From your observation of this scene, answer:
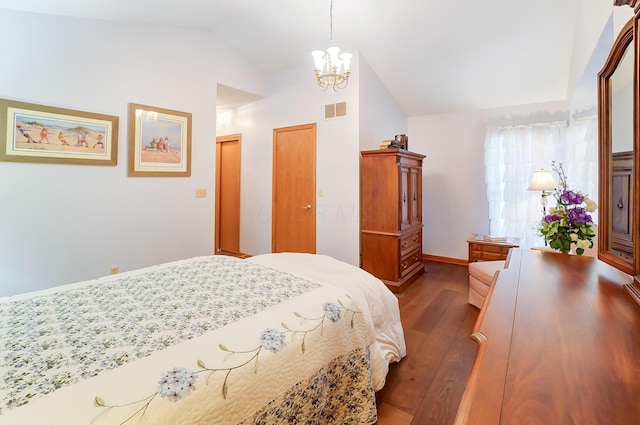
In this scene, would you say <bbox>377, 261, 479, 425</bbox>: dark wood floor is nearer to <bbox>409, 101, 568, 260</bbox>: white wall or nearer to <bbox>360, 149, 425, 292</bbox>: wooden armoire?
<bbox>360, 149, 425, 292</bbox>: wooden armoire

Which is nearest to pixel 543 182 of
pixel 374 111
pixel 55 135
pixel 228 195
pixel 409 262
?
pixel 409 262

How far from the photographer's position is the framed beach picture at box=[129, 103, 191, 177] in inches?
117

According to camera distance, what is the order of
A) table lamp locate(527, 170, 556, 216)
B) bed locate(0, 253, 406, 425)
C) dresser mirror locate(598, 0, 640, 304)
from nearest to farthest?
bed locate(0, 253, 406, 425) → dresser mirror locate(598, 0, 640, 304) → table lamp locate(527, 170, 556, 216)

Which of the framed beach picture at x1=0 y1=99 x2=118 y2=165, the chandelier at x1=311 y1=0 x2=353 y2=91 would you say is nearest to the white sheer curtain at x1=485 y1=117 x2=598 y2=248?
the chandelier at x1=311 y1=0 x2=353 y2=91

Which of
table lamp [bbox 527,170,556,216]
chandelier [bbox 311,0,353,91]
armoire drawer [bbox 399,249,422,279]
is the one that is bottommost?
armoire drawer [bbox 399,249,422,279]

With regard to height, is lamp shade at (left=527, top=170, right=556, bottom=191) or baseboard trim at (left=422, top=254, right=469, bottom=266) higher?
lamp shade at (left=527, top=170, right=556, bottom=191)

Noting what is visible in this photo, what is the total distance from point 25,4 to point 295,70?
106 inches

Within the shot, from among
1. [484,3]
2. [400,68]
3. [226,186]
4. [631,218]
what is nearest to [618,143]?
[631,218]

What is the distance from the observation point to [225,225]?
16.9ft

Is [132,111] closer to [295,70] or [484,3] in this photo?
[295,70]

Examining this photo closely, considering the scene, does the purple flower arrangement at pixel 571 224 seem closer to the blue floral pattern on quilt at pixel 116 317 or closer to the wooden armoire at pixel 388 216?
the blue floral pattern on quilt at pixel 116 317

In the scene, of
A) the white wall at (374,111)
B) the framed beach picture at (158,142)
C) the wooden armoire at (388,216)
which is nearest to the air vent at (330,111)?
the white wall at (374,111)

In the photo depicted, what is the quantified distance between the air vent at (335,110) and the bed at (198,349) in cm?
249

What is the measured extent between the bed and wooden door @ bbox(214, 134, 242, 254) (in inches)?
125
